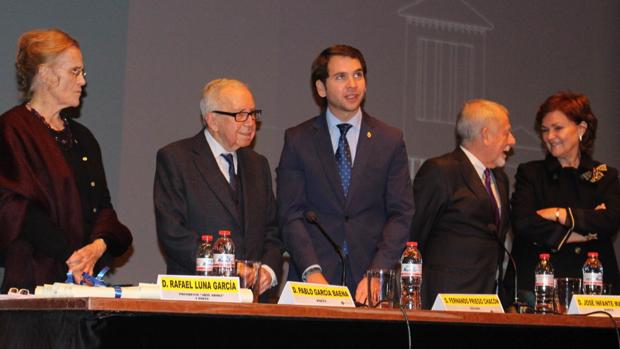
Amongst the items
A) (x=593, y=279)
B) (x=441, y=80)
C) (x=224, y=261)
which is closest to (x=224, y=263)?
(x=224, y=261)

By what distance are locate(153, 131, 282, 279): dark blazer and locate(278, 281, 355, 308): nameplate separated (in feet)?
3.34

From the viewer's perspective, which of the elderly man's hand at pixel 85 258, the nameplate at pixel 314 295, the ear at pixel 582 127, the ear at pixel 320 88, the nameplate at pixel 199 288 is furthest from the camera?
the ear at pixel 582 127

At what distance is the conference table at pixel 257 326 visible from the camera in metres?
2.58

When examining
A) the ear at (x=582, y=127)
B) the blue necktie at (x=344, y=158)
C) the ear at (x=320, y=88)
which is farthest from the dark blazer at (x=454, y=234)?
the ear at (x=582, y=127)

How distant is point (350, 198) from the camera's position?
4355 millimetres

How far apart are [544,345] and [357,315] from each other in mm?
793

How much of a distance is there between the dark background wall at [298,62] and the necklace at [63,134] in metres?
0.63

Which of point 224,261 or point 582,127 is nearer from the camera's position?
point 224,261

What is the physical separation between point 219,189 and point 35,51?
93 cm

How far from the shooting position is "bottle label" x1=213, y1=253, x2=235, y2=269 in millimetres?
3215

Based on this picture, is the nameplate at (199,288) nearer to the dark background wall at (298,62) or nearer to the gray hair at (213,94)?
the gray hair at (213,94)

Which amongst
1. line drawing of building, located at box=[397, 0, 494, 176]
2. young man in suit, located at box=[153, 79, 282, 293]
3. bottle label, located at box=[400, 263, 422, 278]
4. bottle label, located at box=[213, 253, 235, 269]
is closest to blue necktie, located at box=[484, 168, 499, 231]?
line drawing of building, located at box=[397, 0, 494, 176]

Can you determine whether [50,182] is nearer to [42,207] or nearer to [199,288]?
[42,207]

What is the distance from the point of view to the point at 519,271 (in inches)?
198
